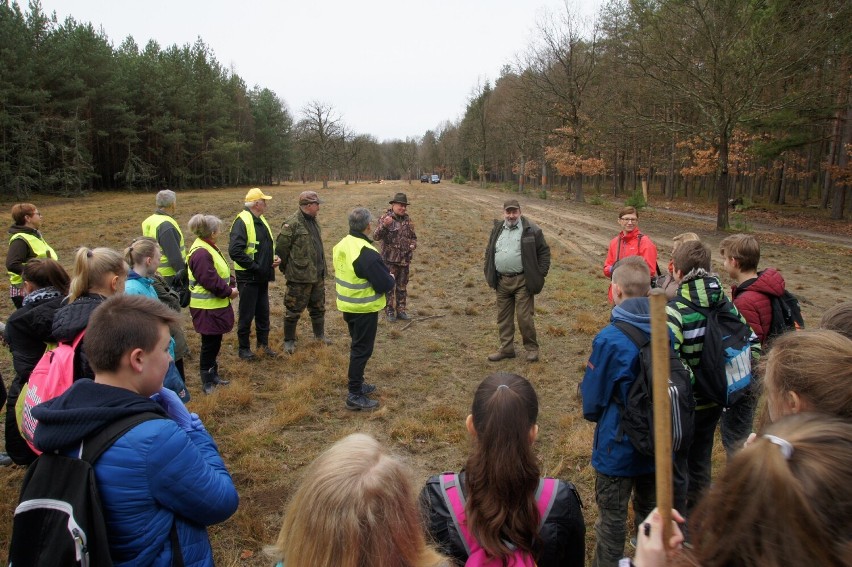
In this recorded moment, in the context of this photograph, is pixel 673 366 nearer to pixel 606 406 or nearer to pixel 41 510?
pixel 606 406

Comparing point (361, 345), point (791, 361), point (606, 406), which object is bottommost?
point (361, 345)

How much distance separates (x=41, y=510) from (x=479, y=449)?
1502 millimetres

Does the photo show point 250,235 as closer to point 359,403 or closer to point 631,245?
point 359,403

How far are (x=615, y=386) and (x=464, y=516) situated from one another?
1240mm

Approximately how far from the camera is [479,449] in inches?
79.1

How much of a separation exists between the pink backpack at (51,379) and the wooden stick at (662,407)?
8.82 ft

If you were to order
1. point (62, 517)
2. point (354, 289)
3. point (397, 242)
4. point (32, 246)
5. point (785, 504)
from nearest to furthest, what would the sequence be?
1. point (785, 504)
2. point (62, 517)
3. point (354, 289)
4. point (32, 246)
5. point (397, 242)

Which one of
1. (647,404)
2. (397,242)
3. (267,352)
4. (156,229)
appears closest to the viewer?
(647,404)

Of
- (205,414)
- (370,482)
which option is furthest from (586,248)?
(370,482)

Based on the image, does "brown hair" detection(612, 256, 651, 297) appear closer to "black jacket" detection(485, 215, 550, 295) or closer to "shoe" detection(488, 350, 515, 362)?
"black jacket" detection(485, 215, 550, 295)

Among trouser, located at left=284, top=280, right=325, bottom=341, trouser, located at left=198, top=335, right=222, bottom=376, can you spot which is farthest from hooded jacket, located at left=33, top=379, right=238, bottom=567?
trouser, located at left=284, top=280, right=325, bottom=341

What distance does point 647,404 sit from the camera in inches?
104

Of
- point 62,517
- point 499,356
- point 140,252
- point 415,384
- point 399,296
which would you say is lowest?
point 415,384

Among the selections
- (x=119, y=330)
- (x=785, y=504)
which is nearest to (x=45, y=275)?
(x=119, y=330)
